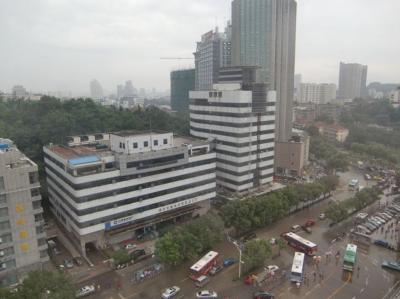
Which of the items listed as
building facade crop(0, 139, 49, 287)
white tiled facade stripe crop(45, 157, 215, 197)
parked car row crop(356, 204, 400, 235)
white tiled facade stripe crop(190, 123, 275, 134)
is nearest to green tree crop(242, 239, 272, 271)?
white tiled facade stripe crop(45, 157, 215, 197)

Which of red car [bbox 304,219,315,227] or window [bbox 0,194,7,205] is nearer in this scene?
window [bbox 0,194,7,205]

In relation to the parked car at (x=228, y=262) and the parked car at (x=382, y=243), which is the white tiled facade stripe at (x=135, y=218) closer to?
the parked car at (x=228, y=262)

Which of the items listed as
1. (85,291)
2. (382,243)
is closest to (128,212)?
(85,291)

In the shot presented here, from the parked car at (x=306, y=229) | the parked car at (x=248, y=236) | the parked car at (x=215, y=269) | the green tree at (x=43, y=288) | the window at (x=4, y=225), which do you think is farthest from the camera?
the parked car at (x=306, y=229)

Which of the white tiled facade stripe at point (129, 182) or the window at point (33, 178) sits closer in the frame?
the window at point (33, 178)

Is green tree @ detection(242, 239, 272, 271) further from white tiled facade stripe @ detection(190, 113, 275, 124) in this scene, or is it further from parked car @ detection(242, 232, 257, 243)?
white tiled facade stripe @ detection(190, 113, 275, 124)

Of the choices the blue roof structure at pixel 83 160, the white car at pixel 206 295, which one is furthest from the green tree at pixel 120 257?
the blue roof structure at pixel 83 160

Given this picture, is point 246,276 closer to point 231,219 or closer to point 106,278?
point 231,219
